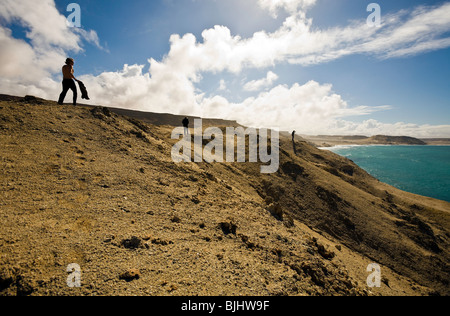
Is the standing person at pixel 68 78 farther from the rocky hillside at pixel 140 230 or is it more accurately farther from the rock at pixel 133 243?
the rock at pixel 133 243

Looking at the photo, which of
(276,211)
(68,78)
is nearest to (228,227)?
(276,211)

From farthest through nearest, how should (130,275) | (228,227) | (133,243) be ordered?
(228,227) < (133,243) < (130,275)

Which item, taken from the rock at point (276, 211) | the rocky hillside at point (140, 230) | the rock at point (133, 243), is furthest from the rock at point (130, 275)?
the rock at point (276, 211)

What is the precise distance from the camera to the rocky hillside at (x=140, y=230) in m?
3.98

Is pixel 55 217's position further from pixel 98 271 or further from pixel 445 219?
pixel 445 219

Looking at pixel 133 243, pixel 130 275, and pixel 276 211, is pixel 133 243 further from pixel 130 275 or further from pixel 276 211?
pixel 276 211

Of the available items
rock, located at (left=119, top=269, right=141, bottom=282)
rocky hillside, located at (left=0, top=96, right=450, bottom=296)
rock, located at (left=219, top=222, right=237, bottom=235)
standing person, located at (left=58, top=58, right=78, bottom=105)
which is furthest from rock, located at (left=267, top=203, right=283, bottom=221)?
standing person, located at (left=58, top=58, right=78, bottom=105)

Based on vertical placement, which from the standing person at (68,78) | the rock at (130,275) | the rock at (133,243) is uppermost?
the standing person at (68,78)

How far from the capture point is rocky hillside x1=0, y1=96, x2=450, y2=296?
13.1ft

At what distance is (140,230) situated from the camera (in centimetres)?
536

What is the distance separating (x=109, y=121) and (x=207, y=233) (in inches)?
332

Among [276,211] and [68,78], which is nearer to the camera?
[68,78]

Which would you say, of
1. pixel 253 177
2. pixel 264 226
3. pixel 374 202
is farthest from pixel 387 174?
pixel 264 226

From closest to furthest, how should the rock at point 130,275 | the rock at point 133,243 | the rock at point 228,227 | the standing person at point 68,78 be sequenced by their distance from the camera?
1. the rock at point 130,275
2. the rock at point 133,243
3. the rock at point 228,227
4. the standing person at point 68,78
